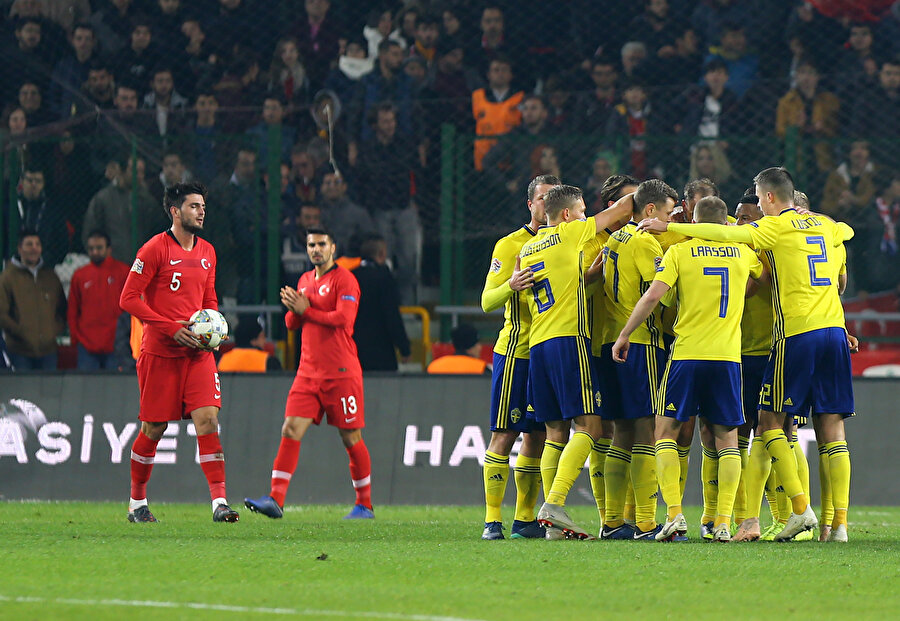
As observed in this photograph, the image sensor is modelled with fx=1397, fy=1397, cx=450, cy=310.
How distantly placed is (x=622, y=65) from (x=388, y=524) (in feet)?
25.7

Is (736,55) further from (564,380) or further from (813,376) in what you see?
(564,380)

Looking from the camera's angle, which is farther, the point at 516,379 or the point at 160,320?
the point at 160,320

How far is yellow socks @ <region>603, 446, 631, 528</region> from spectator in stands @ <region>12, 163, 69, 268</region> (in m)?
7.51

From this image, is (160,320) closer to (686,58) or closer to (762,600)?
(762,600)

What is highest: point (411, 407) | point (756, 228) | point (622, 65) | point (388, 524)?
point (622, 65)

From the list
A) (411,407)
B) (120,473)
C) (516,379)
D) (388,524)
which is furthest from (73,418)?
(516,379)

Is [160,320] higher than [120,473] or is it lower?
higher

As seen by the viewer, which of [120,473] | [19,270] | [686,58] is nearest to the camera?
[120,473]

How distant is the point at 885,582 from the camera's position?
6293 millimetres

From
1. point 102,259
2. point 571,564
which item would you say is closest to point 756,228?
point 571,564

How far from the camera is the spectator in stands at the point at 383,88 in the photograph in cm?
1485

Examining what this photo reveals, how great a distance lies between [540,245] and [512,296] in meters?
0.40

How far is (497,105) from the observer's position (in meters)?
15.1

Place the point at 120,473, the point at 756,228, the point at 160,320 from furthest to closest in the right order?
the point at 120,473
the point at 160,320
the point at 756,228
